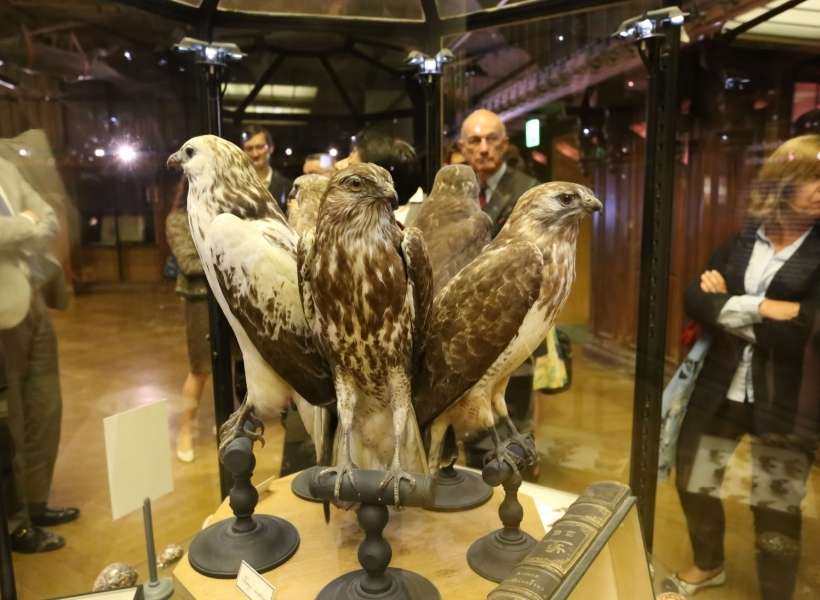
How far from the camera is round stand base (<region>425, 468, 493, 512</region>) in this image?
3.79ft

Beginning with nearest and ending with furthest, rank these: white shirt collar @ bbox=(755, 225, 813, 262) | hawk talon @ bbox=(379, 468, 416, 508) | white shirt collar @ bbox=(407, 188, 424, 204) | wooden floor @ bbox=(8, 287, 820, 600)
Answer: hawk talon @ bbox=(379, 468, 416, 508), white shirt collar @ bbox=(407, 188, 424, 204), white shirt collar @ bbox=(755, 225, 813, 262), wooden floor @ bbox=(8, 287, 820, 600)

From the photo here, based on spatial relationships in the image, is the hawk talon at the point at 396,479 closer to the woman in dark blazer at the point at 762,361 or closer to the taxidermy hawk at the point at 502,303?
the taxidermy hawk at the point at 502,303

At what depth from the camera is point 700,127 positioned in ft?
6.31

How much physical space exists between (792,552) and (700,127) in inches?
52.3

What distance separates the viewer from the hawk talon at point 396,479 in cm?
77

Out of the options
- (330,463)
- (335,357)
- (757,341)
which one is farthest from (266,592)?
(757,341)

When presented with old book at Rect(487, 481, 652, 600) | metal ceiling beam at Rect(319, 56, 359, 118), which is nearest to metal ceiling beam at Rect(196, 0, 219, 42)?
metal ceiling beam at Rect(319, 56, 359, 118)

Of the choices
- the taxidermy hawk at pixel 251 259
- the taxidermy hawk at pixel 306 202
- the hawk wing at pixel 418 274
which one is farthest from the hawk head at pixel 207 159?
the hawk wing at pixel 418 274

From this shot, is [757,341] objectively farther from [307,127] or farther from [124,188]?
[124,188]

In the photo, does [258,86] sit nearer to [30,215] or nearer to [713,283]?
[30,215]

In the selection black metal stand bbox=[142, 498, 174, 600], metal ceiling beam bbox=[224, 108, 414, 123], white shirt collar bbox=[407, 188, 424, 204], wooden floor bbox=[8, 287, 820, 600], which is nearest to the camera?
black metal stand bbox=[142, 498, 174, 600]

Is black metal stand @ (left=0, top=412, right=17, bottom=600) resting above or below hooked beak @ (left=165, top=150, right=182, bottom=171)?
below

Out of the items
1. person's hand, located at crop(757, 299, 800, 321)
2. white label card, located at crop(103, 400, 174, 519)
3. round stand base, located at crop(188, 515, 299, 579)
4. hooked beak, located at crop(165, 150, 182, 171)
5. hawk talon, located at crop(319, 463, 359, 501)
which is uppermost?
hooked beak, located at crop(165, 150, 182, 171)

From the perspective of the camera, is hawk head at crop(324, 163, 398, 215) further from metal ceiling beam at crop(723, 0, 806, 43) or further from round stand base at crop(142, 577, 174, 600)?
metal ceiling beam at crop(723, 0, 806, 43)
